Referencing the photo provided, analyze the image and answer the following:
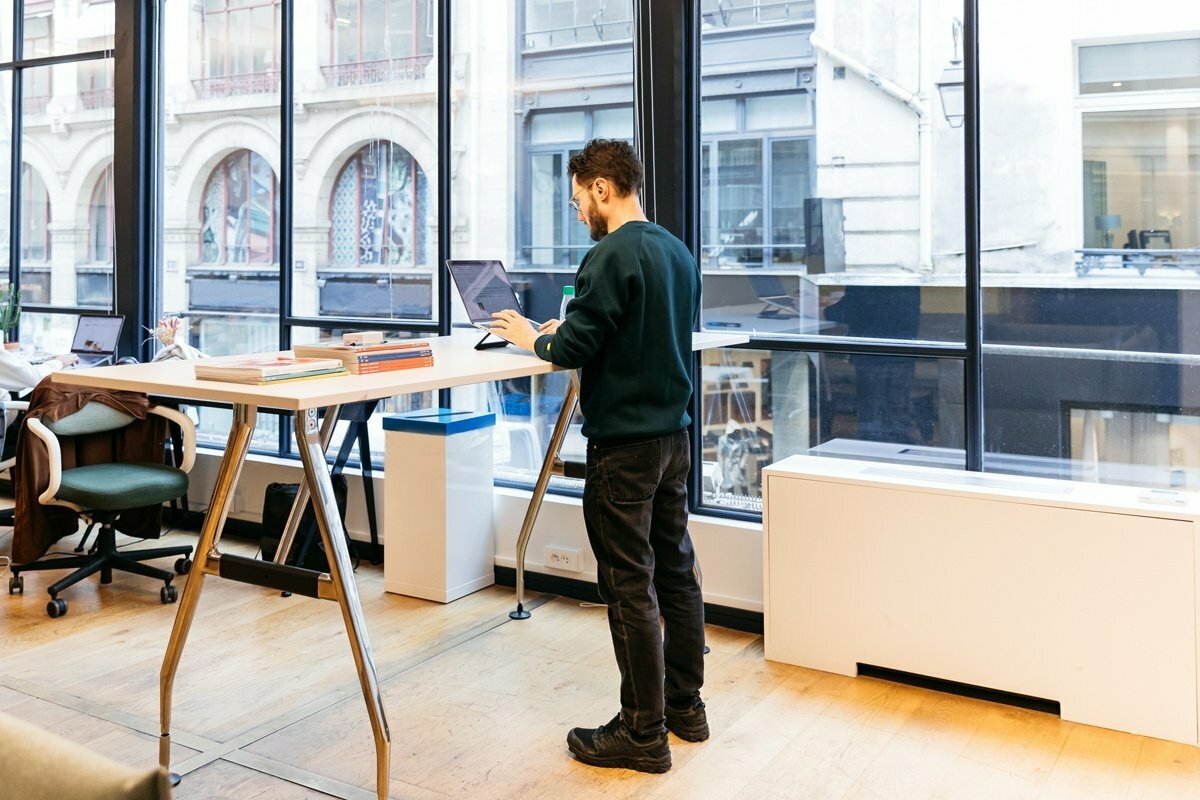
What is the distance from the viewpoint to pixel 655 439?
9.06 feet

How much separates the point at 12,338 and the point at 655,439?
4918 mm

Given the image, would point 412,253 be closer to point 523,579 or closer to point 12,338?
point 523,579

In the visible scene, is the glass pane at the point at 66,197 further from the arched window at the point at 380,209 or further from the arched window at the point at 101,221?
the arched window at the point at 380,209

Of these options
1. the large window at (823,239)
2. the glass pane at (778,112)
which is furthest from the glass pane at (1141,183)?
the glass pane at (778,112)

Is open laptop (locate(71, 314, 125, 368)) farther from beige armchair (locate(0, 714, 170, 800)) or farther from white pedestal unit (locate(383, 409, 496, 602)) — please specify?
beige armchair (locate(0, 714, 170, 800))

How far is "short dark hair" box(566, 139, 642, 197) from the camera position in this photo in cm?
279

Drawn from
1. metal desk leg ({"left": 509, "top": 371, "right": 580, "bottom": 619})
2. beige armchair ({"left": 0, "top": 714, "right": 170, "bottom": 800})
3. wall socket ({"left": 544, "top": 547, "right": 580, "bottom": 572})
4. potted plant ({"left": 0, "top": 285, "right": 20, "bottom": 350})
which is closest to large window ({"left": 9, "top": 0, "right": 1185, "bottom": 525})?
wall socket ({"left": 544, "top": 547, "right": 580, "bottom": 572})

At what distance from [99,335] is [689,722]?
381 cm

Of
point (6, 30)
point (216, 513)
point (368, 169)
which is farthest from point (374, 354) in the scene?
point (6, 30)

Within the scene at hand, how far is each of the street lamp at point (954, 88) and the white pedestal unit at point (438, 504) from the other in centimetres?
210

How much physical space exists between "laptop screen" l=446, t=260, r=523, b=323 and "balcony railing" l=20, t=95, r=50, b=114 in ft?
13.3

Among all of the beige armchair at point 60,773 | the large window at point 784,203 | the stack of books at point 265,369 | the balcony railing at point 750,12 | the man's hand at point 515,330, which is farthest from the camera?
the balcony railing at point 750,12

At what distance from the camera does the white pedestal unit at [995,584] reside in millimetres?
2947

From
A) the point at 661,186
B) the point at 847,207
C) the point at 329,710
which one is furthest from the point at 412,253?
the point at 329,710
